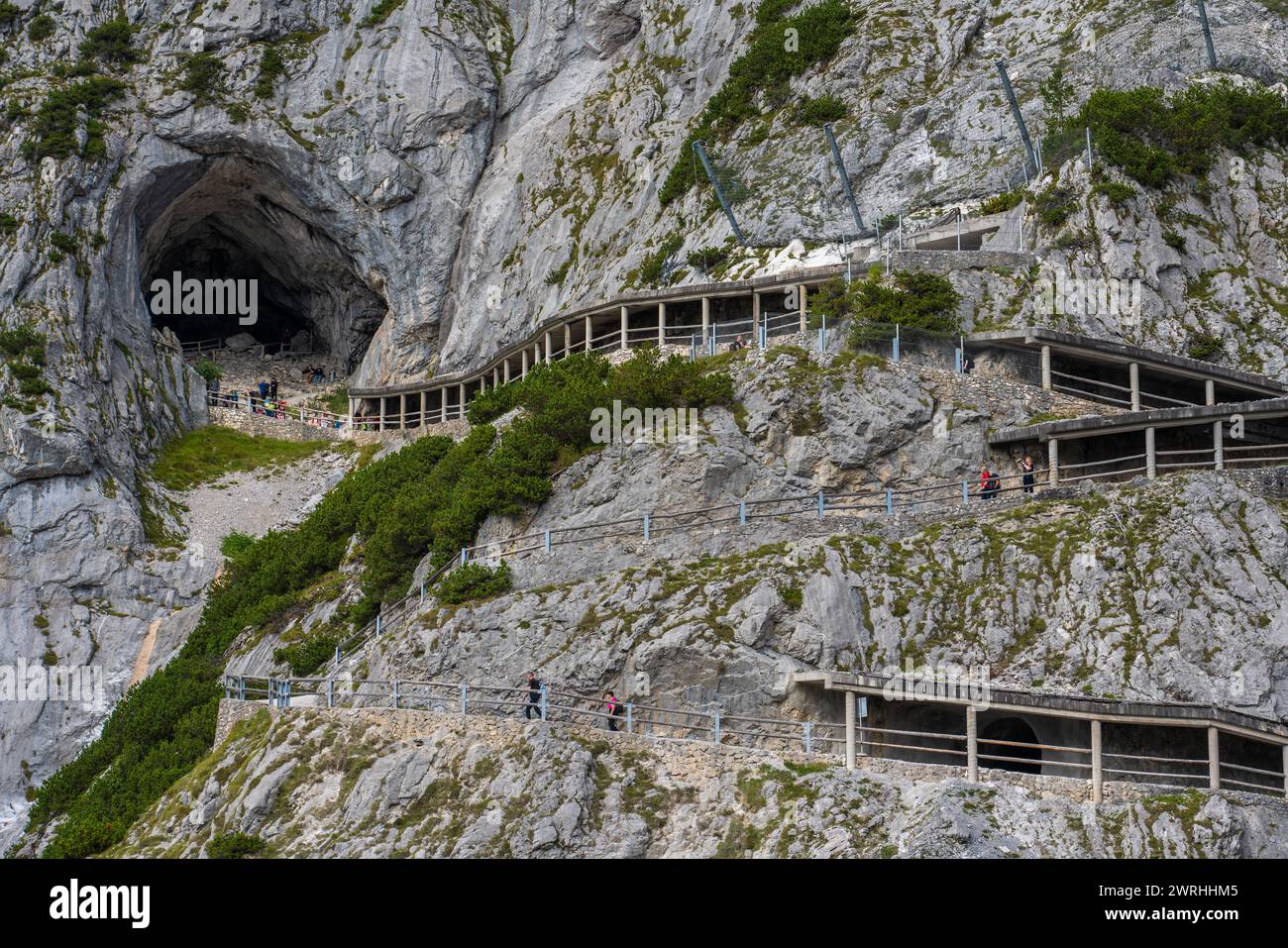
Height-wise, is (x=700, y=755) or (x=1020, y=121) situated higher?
(x=1020, y=121)

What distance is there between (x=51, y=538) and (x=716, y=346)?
83.7ft

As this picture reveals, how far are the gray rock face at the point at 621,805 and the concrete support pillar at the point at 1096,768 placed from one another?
271 millimetres

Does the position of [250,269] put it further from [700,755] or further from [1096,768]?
[1096,768]

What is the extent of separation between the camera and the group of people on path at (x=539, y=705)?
33156 mm

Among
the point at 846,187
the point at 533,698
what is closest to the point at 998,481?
the point at 533,698

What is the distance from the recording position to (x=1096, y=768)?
29.4m

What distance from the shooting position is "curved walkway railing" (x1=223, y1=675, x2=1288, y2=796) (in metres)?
30.6

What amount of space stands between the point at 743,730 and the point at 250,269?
52.9 meters

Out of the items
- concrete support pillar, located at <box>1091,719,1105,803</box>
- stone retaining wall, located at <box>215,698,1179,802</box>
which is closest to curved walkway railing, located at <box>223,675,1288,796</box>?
concrete support pillar, located at <box>1091,719,1105,803</box>

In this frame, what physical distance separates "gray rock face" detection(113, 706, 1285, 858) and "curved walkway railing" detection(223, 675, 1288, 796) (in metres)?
0.62

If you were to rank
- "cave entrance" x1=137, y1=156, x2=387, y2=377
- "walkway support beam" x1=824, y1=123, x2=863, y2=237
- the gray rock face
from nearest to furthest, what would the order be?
1. the gray rock face
2. "walkway support beam" x1=824, y1=123, x2=863, y2=237
3. "cave entrance" x1=137, y1=156, x2=387, y2=377

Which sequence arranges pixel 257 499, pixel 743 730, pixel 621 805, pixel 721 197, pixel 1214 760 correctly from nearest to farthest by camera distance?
pixel 1214 760, pixel 621 805, pixel 743 730, pixel 721 197, pixel 257 499

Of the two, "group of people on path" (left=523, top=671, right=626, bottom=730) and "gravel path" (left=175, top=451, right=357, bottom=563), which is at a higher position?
"gravel path" (left=175, top=451, right=357, bottom=563)

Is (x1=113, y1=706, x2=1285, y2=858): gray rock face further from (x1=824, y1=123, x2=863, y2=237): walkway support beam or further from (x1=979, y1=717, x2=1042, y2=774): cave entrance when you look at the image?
(x1=824, y1=123, x2=863, y2=237): walkway support beam
